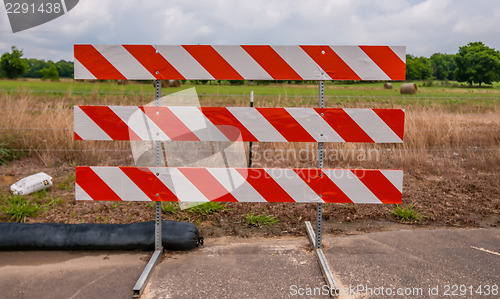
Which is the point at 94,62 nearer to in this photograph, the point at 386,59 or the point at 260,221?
the point at 260,221

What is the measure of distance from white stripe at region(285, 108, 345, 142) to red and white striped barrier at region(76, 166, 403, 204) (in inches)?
11.8

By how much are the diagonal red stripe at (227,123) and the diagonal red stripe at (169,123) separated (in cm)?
22

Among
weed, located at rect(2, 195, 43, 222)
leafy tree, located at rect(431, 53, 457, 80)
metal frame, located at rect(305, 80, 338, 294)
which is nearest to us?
metal frame, located at rect(305, 80, 338, 294)

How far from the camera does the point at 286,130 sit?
3.66m

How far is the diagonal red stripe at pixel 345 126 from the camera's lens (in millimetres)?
3658

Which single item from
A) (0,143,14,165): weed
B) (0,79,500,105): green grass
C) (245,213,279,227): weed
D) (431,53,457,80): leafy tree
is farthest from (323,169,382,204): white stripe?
(431,53,457,80): leafy tree

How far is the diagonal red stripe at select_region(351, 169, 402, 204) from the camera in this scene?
3.72 metres

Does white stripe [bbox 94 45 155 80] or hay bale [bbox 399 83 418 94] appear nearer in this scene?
white stripe [bbox 94 45 155 80]

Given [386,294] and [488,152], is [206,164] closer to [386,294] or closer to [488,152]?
[386,294]

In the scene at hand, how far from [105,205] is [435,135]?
6.99 m

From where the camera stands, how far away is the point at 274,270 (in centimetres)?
348

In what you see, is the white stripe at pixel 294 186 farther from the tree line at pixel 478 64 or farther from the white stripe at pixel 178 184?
the tree line at pixel 478 64

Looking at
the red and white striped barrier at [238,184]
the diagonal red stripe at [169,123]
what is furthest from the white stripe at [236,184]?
the diagonal red stripe at [169,123]

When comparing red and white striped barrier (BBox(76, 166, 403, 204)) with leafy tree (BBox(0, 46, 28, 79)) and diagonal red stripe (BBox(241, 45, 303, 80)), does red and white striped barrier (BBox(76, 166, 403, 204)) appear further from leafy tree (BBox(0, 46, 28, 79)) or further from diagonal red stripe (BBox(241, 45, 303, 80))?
leafy tree (BBox(0, 46, 28, 79))
